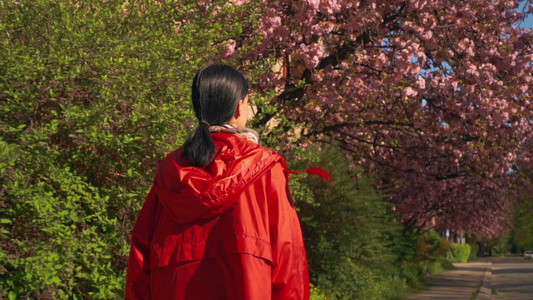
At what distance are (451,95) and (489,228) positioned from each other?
2210 centimetres

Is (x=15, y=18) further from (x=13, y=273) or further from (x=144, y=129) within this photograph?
(x=13, y=273)

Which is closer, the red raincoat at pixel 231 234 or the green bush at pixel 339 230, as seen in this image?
the red raincoat at pixel 231 234

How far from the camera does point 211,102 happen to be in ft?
7.94

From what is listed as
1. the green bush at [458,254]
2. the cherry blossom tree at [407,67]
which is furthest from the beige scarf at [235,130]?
the green bush at [458,254]

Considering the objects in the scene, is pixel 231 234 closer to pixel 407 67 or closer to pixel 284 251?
pixel 284 251

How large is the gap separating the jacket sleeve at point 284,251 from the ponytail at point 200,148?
0.74 feet

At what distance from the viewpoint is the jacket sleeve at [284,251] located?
7.44ft

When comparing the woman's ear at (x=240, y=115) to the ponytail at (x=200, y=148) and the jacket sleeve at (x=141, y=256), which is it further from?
the jacket sleeve at (x=141, y=256)

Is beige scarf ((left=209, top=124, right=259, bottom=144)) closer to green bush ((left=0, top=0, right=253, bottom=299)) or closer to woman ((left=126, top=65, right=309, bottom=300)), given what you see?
woman ((left=126, top=65, right=309, bottom=300))

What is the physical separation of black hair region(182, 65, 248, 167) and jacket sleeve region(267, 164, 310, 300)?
265 mm

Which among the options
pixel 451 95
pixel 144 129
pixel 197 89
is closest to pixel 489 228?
pixel 451 95

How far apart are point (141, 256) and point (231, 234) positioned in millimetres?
399

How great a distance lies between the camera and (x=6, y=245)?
486 centimetres

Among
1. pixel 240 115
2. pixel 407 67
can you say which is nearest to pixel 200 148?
pixel 240 115
